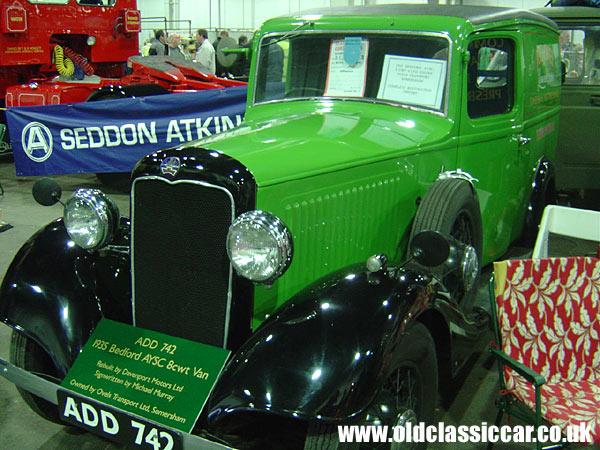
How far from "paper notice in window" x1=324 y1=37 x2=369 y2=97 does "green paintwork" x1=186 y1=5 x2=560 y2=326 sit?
67mm

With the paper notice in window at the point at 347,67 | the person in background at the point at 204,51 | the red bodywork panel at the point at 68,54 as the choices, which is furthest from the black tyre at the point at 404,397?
the person in background at the point at 204,51

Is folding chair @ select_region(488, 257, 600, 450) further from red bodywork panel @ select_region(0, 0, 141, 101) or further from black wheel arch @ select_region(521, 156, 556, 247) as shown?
red bodywork panel @ select_region(0, 0, 141, 101)

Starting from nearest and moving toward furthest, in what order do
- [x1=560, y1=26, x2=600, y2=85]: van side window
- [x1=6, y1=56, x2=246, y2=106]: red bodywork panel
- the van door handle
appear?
the van door handle, [x1=560, y1=26, x2=600, y2=85]: van side window, [x1=6, y1=56, x2=246, y2=106]: red bodywork panel

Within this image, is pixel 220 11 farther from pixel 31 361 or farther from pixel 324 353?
pixel 324 353

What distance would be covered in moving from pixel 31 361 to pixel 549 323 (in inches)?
89.5

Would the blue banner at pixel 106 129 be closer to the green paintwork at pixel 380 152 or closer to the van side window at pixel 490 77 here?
the green paintwork at pixel 380 152

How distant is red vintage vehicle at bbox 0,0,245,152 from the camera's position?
8.19m

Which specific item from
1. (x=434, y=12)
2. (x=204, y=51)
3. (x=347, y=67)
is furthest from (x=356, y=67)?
(x=204, y=51)

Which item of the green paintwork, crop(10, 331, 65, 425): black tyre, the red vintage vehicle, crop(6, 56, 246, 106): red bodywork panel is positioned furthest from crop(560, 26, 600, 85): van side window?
crop(10, 331, 65, 425): black tyre

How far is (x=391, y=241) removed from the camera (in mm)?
3143

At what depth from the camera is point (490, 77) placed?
377 cm

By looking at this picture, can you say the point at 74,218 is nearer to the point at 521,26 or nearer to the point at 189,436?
the point at 189,436

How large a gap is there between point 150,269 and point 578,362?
1.92 metres

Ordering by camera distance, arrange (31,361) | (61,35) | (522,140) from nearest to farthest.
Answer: (31,361)
(522,140)
(61,35)
